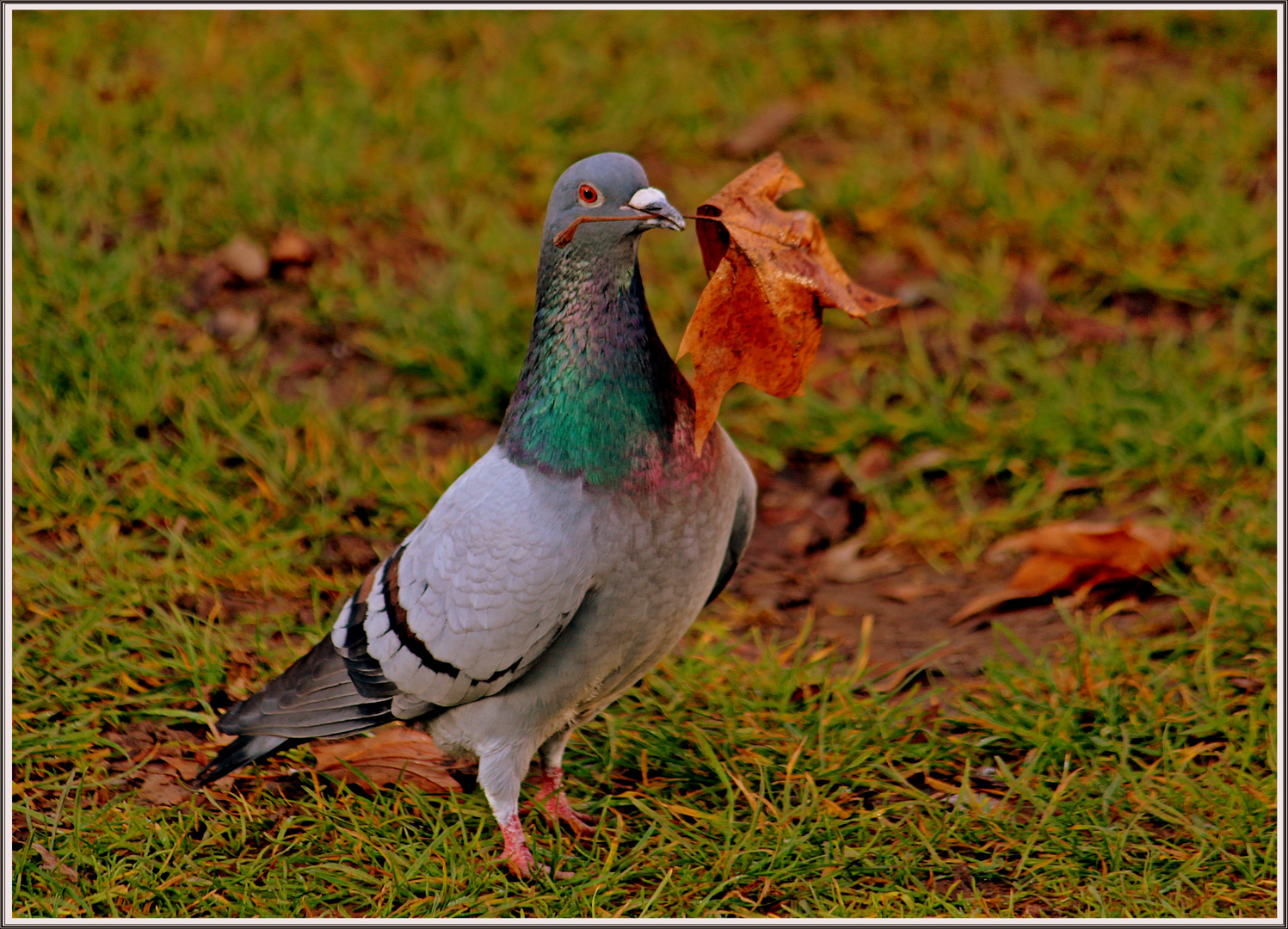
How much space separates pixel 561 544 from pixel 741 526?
0.66 meters

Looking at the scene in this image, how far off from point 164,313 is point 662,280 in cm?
191

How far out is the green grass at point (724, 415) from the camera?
2.99 m

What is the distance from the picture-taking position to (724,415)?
478 centimetres

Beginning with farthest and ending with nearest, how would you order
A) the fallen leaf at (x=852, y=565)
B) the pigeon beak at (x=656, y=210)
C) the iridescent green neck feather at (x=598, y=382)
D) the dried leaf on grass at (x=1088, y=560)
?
the fallen leaf at (x=852, y=565) → the dried leaf on grass at (x=1088, y=560) → the iridescent green neck feather at (x=598, y=382) → the pigeon beak at (x=656, y=210)

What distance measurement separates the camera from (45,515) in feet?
13.1

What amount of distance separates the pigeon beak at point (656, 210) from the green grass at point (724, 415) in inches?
53.4

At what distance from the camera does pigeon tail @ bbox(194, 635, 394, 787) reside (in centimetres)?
297

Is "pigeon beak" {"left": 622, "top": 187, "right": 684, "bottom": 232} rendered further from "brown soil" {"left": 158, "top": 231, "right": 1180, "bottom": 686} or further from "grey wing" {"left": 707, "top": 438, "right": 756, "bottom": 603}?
"brown soil" {"left": 158, "top": 231, "right": 1180, "bottom": 686}

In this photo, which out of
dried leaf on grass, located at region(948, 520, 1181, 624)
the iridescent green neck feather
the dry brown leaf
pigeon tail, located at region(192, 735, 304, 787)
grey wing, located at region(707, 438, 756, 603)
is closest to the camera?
the iridescent green neck feather

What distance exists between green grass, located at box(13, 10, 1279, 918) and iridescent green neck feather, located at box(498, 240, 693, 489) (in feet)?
2.99

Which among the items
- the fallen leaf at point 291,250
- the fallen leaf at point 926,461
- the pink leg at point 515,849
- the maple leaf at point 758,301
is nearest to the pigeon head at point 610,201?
the maple leaf at point 758,301

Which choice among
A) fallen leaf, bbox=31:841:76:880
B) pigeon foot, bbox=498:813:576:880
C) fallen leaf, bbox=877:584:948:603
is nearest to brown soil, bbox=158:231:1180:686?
fallen leaf, bbox=877:584:948:603

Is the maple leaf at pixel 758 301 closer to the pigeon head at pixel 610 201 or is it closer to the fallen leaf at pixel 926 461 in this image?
the pigeon head at pixel 610 201

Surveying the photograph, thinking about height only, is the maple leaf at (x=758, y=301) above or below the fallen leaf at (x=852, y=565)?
above
